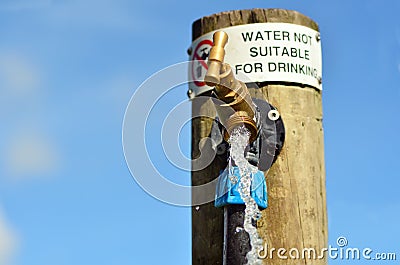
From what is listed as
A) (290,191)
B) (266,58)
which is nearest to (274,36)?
(266,58)

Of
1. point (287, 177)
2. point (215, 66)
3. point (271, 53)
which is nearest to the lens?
point (215, 66)

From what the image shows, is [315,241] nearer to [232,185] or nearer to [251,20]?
[232,185]

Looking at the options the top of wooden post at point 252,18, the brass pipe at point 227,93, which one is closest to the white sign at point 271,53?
the top of wooden post at point 252,18

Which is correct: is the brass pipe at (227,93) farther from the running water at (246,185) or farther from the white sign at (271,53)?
the white sign at (271,53)

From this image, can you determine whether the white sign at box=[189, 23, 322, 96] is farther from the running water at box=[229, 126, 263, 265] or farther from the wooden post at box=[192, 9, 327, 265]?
the running water at box=[229, 126, 263, 265]

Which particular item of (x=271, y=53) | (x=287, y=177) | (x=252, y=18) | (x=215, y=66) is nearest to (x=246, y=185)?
(x=287, y=177)

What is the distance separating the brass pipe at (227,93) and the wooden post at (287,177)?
0.31 metres

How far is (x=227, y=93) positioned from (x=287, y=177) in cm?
50

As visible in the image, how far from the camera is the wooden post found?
3152 millimetres

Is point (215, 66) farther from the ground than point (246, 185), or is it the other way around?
point (215, 66)

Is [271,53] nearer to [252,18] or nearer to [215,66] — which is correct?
[252,18]

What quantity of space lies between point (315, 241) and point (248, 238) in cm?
41

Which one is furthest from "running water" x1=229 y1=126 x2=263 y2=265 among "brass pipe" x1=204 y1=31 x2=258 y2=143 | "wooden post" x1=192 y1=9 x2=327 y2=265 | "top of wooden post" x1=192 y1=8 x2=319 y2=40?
"top of wooden post" x1=192 y1=8 x2=319 y2=40

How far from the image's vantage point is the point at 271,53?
3.28 meters
